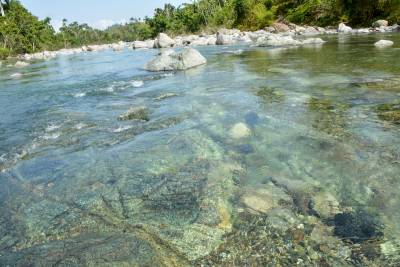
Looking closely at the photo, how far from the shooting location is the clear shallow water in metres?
3.16

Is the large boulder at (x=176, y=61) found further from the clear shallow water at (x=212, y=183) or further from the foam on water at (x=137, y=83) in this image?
the clear shallow water at (x=212, y=183)

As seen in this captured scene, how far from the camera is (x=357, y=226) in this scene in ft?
10.9

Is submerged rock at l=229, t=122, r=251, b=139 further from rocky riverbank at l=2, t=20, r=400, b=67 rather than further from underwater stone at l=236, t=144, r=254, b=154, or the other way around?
rocky riverbank at l=2, t=20, r=400, b=67

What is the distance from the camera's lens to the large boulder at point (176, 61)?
50.7ft

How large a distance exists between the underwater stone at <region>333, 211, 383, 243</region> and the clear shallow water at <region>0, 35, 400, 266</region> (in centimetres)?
1

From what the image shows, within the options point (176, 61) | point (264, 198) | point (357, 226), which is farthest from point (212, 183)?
point (176, 61)

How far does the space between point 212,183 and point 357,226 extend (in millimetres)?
1685

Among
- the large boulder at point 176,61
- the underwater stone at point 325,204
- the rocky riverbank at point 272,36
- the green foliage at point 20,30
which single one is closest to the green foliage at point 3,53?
the green foliage at point 20,30

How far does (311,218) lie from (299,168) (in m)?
1.14

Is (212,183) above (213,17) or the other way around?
the other way around

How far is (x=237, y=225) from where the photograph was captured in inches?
138

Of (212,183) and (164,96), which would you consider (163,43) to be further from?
(212,183)

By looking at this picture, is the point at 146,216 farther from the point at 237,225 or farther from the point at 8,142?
the point at 8,142

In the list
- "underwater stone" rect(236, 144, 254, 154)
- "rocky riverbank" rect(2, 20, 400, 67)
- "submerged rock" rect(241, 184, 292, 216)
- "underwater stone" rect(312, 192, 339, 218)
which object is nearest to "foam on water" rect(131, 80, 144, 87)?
"underwater stone" rect(236, 144, 254, 154)
